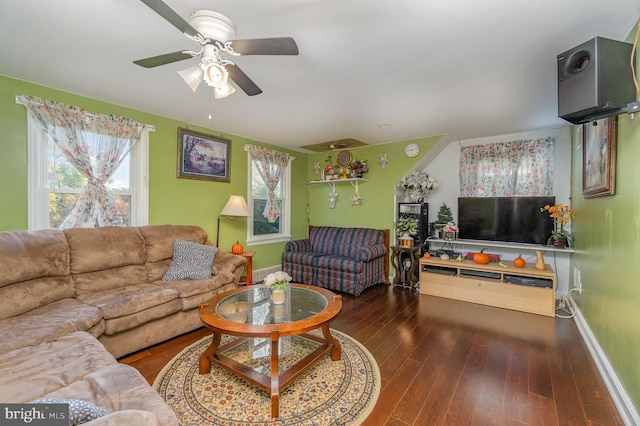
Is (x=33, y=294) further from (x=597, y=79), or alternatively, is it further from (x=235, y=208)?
(x=597, y=79)

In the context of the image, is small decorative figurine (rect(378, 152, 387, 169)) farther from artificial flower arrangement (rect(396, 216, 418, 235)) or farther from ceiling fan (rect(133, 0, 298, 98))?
ceiling fan (rect(133, 0, 298, 98))

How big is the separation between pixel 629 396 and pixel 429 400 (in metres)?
1.07

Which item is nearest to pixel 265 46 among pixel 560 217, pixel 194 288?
pixel 194 288

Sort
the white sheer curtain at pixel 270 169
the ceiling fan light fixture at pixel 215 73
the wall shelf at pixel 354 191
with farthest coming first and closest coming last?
the wall shelf at pixel 354 191 → the white sheer curtain at pixel 270 169 → the ceiling fan light fixture at pixel 215 73

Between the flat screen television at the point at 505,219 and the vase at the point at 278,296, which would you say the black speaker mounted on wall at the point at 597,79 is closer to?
the vase at the point at 278,296

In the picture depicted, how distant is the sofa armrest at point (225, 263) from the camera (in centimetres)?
301

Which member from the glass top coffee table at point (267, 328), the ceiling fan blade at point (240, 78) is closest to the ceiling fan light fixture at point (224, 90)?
the ceiling fan blade at point (240, 78)

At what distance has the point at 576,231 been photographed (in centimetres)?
309

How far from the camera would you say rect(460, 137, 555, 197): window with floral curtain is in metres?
3.57

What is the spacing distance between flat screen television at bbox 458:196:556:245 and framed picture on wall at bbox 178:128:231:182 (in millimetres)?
3452

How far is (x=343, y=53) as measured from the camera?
1890mm

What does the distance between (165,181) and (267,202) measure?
63.0 inches

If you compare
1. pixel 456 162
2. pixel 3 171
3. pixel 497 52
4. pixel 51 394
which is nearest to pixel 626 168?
pixel 497 52

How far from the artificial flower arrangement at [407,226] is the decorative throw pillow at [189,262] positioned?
260 centimetres
